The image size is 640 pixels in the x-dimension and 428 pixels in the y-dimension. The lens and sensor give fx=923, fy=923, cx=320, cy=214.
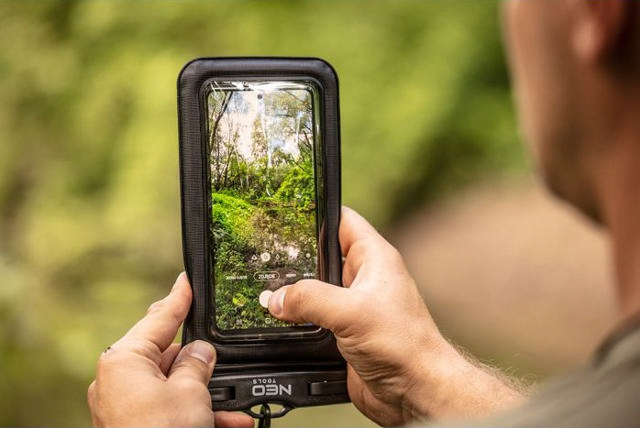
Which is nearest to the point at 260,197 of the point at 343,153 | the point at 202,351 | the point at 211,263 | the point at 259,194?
the point at 259,194

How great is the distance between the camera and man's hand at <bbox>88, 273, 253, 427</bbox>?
999 millimetres

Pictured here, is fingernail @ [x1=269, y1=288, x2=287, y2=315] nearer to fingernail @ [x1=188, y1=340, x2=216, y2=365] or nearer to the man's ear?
fingernail @ [x1=188, y1=340, x2=216, y2=365]

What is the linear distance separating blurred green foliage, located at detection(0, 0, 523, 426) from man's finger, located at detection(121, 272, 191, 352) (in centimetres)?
210

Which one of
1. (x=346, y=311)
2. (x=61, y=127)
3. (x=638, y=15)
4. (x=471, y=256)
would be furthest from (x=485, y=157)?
(x=638, y=15)

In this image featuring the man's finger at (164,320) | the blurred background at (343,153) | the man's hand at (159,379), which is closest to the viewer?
the man's hand at (159,379)

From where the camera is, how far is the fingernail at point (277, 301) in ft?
3.89

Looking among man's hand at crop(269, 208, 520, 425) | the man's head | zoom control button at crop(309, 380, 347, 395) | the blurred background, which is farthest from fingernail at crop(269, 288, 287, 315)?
the blurred background

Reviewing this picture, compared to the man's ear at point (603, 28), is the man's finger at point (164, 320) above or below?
below

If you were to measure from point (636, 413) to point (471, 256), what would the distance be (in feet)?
10.00

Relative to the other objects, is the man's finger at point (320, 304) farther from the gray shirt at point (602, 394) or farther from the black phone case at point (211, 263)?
the gray shirt at point (602, 394)

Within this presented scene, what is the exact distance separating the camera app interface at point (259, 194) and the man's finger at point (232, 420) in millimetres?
113

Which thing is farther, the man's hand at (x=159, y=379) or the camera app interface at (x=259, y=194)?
the camera app interface at (x=259, y=194)

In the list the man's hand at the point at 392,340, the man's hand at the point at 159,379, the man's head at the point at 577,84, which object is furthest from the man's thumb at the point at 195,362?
the man's head at the point at 577,84

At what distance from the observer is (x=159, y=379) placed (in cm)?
104
